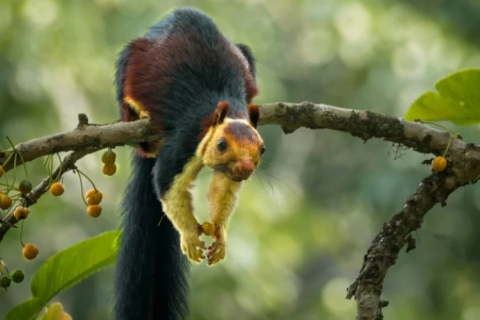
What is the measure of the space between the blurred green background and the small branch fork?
10.2 feet

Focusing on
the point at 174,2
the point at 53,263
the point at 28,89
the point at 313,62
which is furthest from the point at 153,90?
the point at 313,62

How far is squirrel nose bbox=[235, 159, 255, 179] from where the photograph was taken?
2135mm

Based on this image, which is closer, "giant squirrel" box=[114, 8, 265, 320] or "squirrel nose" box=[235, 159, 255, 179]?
"squirrel nose" box=[235, 159, 255, 179]

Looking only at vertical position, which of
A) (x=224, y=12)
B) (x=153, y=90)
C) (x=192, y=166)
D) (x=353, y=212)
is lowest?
(x=192, y=166)

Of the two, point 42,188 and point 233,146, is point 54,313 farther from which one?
point 233,146

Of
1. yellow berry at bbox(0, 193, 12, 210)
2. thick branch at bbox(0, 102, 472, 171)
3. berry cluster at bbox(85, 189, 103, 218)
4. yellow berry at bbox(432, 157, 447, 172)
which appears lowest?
yellow berry at bbox(0, 193, 12, 210)

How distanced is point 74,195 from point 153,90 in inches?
151

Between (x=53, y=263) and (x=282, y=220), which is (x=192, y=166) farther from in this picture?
(x=282, y=220)

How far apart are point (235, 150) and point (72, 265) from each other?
56 centimetres

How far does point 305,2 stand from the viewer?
30.6ft

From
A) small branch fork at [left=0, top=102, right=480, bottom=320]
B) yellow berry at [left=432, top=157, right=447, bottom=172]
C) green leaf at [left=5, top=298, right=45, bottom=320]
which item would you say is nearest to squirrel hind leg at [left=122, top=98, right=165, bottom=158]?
small branch fork at [left=0, top=102, right=480, bottom=320]

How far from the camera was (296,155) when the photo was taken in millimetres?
10602

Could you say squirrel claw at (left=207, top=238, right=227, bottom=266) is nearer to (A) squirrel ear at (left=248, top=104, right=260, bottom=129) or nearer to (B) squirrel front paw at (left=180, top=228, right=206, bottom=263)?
(B) squirrel front paw at (left=180, top=228, right=206, bottom=263)

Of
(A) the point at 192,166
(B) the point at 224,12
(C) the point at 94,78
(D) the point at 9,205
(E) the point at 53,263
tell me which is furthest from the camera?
(B) the point at 224,12
